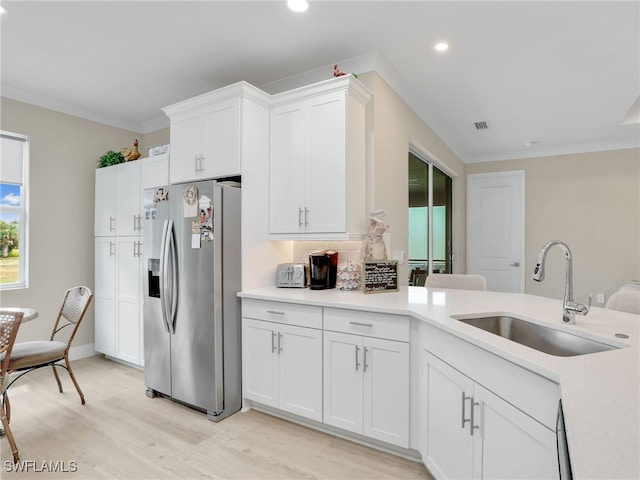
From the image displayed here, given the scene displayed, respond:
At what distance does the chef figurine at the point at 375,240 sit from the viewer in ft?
8.75

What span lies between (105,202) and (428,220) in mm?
3840

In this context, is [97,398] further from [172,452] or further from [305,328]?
[305,328]

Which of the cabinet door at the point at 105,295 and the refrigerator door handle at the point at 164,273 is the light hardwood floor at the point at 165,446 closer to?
the refrigerator door handle at the point at 164,273

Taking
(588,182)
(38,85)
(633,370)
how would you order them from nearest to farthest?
(633,370)
(38,85)
(588,182)

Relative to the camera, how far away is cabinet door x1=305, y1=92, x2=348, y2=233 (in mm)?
2609

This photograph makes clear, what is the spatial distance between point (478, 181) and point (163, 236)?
5292mm

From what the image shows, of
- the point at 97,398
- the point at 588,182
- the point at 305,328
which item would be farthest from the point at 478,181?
the point at 97,398

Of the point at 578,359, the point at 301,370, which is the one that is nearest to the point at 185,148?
the point at 301,370

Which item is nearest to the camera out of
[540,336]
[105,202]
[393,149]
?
[540,336]

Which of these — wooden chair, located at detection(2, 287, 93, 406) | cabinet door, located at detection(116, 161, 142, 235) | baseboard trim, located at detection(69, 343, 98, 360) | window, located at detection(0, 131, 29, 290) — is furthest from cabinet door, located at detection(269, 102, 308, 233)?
baseboard trim, located at detection(69, 343, 98, 360)

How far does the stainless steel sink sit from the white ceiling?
1.94 meters

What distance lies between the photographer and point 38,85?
3406 mm

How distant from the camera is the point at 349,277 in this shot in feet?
8.84

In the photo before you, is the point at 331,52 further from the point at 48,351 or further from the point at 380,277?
the point at 48,351
